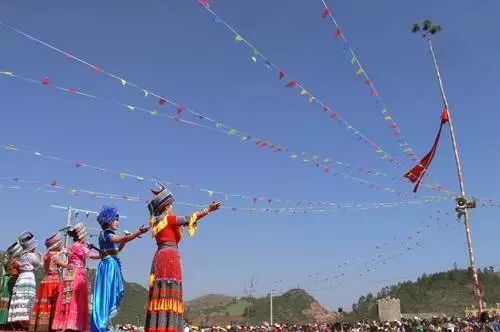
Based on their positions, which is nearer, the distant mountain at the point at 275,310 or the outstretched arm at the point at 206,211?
the outstretched arm at the point at 206,211

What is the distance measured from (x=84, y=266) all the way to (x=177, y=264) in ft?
6.25

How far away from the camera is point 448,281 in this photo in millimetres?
75062

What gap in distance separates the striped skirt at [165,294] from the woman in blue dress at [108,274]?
1.92 ft

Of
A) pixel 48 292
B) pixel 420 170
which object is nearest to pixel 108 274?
pixel 48 292

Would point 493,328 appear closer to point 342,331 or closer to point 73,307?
point 342,331

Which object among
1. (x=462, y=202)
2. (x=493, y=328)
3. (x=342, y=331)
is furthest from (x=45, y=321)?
(x=342, y=331)

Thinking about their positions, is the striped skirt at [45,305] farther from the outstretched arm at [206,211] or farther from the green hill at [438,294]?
the green hill at [438,294]

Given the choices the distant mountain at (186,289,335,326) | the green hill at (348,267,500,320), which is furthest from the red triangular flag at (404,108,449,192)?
the distant mountain at (186,289,335,326)

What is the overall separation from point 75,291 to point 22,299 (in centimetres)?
226

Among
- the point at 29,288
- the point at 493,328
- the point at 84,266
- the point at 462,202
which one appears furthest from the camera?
the point at 493,328

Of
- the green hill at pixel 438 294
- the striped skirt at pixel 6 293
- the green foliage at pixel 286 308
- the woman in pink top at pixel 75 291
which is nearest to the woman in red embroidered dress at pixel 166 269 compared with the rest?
the woman in pink top at pixel 75 291

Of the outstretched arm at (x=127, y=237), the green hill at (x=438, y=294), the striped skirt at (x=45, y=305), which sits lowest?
the striped skirt at (x=45, y=305)

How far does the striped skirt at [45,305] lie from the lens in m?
8.91

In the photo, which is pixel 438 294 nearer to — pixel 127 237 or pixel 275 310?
pixel 275 310
